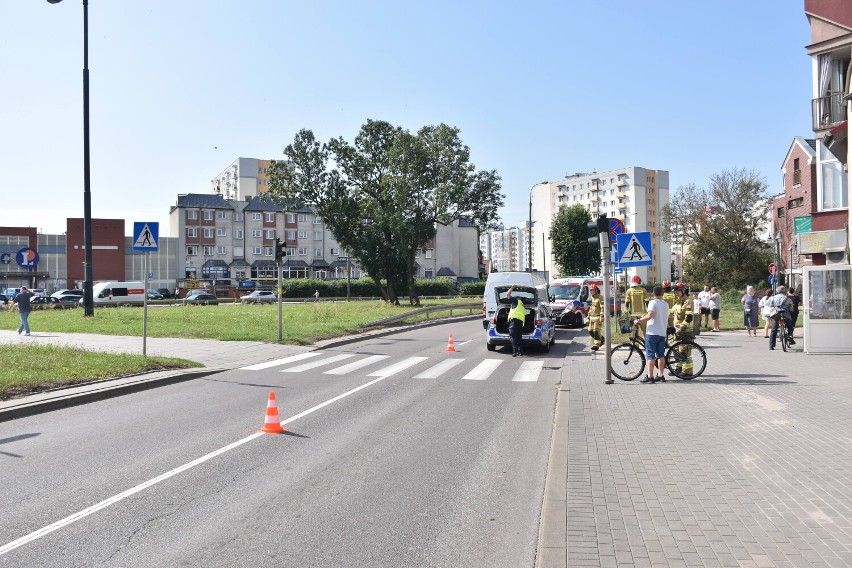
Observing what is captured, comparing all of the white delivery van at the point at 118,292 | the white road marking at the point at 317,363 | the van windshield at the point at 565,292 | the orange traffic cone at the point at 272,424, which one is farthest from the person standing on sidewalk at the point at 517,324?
the white delivery van at the point at 118,292

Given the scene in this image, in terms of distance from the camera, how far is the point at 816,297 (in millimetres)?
17344

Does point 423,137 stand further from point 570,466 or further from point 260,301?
point 570,466

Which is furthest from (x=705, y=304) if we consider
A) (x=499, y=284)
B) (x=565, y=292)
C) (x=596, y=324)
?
(x=596, y=324)

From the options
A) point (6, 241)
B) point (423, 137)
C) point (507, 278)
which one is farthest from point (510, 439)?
point (6, 241)

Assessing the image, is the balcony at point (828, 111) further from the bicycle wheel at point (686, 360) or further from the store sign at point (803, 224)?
the bicycle wheel at point (686, 360)

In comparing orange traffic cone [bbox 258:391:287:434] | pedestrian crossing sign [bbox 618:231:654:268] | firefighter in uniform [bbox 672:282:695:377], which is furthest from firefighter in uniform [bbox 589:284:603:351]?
orange traffic cone [bbox 258:391:287:434]

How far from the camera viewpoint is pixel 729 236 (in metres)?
58.0

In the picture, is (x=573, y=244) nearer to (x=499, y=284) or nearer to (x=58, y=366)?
(x=499, y=284)

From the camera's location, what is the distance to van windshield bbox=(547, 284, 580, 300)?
3017cm

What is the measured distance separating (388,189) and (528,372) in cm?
3381

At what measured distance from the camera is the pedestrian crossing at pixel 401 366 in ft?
48.0

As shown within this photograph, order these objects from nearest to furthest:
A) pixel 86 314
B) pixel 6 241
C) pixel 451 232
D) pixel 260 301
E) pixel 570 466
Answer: pixel 570 466 < pixel 86 314 < pixel 260 301 < pixel 6 241 < pixel 451 232

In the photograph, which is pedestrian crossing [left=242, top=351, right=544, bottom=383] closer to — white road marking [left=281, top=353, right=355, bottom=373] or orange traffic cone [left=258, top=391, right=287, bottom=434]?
white road marking [left=281, top=353, right=355, bottom=373]

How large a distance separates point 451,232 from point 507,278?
85.2 meters
